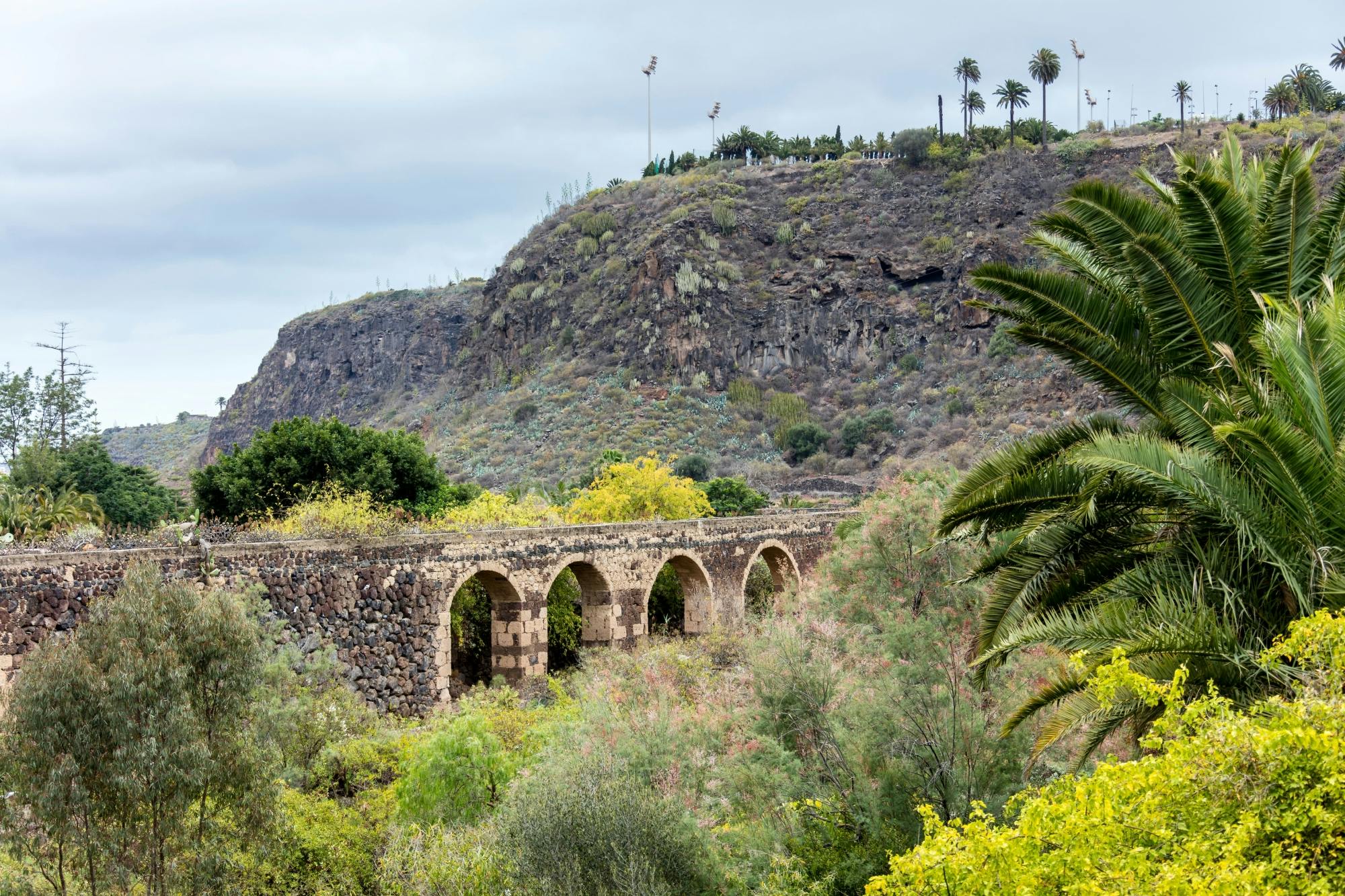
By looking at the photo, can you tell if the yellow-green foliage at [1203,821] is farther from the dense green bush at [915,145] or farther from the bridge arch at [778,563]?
the dense green bush at [915,145]

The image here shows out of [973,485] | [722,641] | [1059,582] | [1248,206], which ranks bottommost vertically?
[722,641]

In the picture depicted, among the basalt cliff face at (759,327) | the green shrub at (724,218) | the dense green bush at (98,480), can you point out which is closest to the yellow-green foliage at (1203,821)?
the dense green bush at (98,480)

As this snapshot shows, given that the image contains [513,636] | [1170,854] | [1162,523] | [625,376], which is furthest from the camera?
[625,376]

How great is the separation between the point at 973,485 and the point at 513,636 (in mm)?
14430

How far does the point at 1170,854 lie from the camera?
207 inches

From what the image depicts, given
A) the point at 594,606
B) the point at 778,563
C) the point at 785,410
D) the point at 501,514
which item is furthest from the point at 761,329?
the point at 594,606

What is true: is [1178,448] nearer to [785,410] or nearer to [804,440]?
[804,440]

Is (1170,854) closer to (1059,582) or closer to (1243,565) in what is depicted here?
(1243,565)

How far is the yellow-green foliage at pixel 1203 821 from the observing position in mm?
4633

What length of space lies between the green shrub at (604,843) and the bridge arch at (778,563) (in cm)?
2196

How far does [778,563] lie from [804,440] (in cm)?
2657

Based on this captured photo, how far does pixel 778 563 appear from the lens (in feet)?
112

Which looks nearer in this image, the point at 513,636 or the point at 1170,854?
the point at 1170,854

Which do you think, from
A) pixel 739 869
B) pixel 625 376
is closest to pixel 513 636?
pixel 739 869
